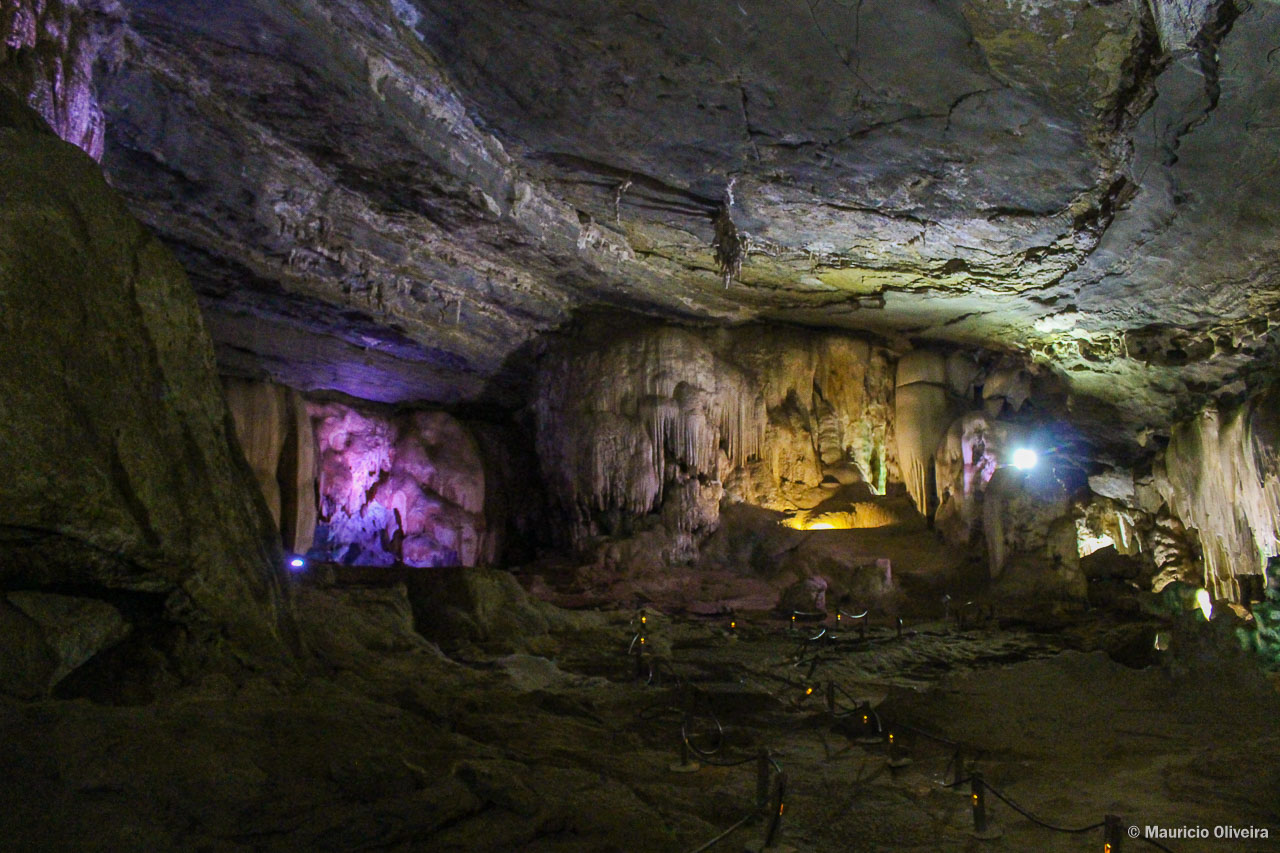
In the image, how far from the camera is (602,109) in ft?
29.5

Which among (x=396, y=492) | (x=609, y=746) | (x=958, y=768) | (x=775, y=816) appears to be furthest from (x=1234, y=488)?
(x=396, y=492)

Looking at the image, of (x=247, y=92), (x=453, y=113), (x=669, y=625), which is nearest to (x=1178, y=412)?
(x=669, y=625)

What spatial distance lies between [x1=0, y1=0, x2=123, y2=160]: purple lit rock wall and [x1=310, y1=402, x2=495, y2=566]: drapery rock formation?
445 inches

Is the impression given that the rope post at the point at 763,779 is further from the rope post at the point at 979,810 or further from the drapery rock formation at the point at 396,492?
the drapery rock formation at the point at 396,492

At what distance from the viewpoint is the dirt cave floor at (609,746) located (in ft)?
9.71

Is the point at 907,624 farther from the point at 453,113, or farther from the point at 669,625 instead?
the point at 453,113

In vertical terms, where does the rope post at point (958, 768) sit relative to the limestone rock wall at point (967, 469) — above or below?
below

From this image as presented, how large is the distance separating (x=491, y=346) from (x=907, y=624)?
10.4 m

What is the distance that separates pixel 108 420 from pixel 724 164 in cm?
787

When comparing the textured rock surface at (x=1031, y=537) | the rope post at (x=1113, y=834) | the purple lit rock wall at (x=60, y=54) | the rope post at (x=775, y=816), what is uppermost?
the purple lit rock wall at (x=60, y=54)

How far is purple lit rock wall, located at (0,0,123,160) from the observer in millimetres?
6250

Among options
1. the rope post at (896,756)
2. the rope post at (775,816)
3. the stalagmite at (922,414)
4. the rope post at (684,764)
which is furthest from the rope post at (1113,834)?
the stalagmite at (922,414)

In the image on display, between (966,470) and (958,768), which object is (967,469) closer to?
(966,470)

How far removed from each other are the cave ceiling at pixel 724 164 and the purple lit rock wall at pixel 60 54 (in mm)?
311
